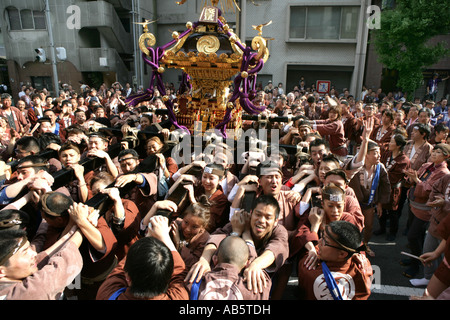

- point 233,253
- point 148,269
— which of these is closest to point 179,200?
point 233,253

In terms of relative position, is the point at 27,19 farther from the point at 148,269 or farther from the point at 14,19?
the point at 148,269

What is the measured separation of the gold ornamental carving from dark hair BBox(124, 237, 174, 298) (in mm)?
3597

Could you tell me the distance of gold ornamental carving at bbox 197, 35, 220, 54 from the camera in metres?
4.44

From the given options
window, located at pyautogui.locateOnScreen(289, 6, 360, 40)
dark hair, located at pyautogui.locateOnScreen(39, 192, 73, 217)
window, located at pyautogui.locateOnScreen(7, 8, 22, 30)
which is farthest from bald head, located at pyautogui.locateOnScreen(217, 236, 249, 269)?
window, located at pyautogui.locateOnScreen(7, 8, 22, 30)

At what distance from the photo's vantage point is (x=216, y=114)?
4910 millimetres

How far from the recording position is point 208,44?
4477mm

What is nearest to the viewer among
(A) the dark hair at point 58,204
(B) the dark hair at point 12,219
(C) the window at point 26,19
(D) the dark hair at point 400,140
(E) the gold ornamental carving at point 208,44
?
(B) the dark hair at point 12,219

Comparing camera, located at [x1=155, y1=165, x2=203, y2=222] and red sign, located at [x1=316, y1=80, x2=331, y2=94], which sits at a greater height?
red sign, located at [x1=316, y1=80, x2=331, y2=94]

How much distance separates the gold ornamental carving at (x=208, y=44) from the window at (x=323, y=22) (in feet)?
40.5

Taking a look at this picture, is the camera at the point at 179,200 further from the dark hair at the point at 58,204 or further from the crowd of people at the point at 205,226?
the dark hair at the point at 58,204

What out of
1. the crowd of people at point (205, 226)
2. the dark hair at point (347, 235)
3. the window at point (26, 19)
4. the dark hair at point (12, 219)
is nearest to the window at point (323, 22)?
the crowd of people at point (205, 226)

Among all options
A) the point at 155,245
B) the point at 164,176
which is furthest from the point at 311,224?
the point at 164,176

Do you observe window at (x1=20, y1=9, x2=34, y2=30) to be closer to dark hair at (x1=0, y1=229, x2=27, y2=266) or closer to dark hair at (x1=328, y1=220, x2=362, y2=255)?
dark hair at (x1=0, y1=229, x2=27, y2=266)

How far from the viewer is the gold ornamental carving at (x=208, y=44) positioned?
4.44 m
